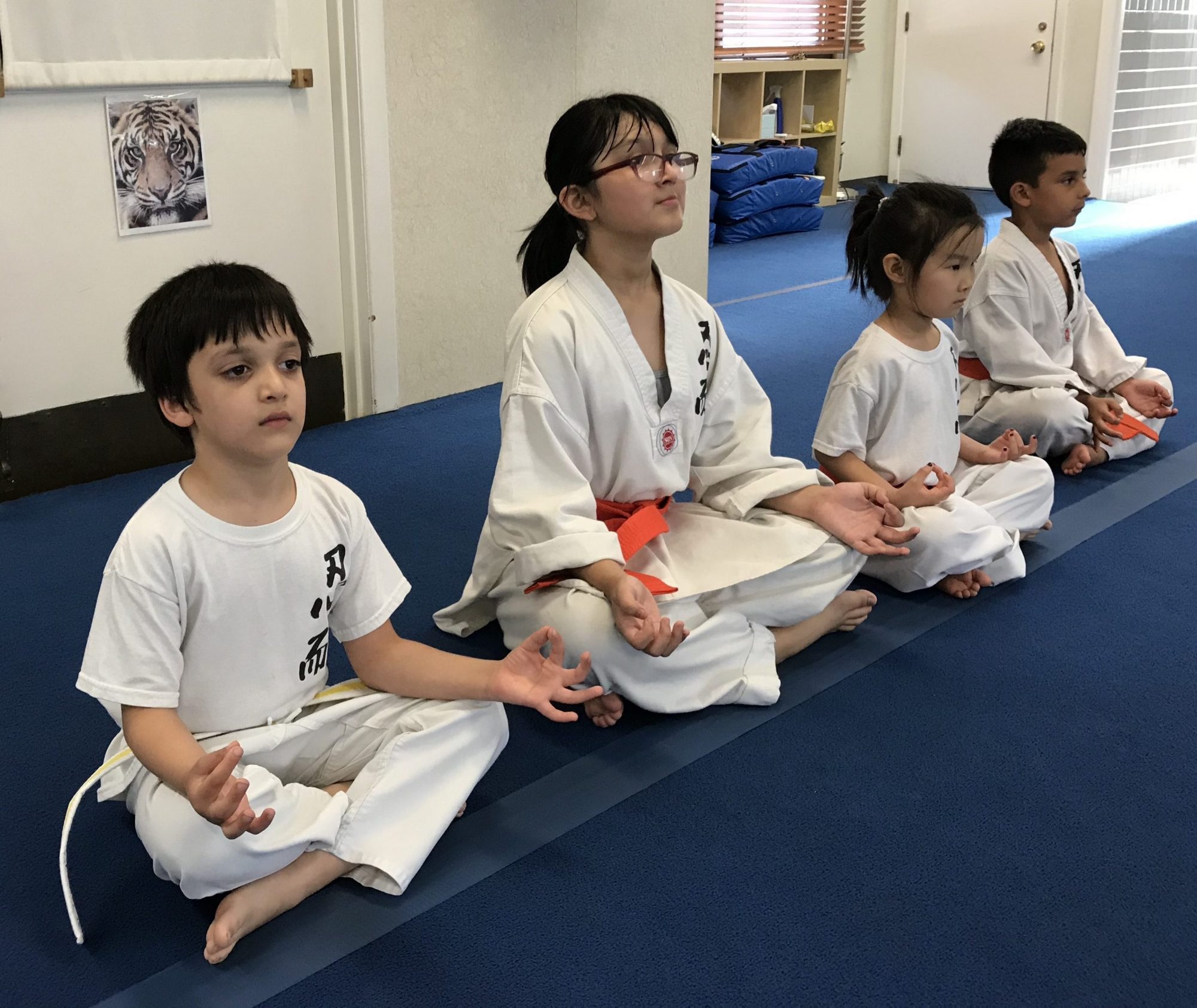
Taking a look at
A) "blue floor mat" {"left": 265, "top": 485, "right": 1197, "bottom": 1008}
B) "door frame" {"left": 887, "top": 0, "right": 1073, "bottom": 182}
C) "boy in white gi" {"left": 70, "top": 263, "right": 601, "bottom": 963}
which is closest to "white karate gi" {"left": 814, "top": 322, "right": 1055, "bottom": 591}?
"blue floor mat" {"left": 265, "top": 485, "right": 1197, "bottom": 1008}

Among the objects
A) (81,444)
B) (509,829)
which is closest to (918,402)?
(509,829)

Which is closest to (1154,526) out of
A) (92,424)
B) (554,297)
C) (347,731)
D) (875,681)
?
(875,681)

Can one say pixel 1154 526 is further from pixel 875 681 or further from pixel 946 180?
pixel 946 180

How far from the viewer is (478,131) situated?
334 centimetres

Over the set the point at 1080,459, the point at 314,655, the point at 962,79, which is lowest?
the point at 1080,459

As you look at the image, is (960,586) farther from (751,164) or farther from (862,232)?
(751,164)

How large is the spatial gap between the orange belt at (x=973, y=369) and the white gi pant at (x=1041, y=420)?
5 centimetres

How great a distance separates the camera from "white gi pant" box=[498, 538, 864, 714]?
1.75 meters

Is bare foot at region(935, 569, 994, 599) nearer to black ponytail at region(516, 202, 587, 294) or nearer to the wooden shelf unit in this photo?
black ponytail at region(516, 202, 587, 294)

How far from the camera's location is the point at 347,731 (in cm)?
152

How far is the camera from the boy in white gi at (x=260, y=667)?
1.31m

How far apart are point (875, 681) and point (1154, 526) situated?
0.97m

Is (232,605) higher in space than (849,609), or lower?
higher

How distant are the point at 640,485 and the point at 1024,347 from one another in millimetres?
1290
